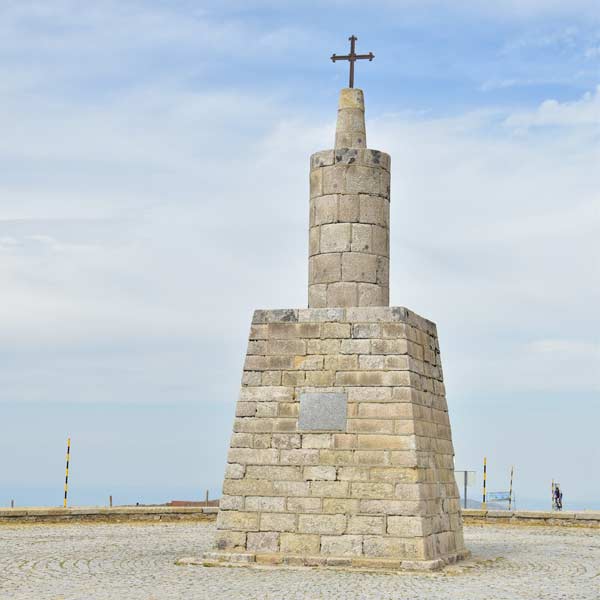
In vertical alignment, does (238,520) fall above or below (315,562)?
above

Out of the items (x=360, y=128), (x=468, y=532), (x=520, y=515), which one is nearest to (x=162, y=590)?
(x=360, y=128)

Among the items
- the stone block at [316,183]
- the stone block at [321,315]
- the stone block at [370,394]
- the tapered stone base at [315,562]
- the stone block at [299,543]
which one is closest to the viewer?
the tapered stone base at [315,562]

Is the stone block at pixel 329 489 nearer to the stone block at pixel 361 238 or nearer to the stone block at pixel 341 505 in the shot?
the stone block at pixel 341 505

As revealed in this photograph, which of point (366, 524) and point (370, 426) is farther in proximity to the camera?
point (370, 426)

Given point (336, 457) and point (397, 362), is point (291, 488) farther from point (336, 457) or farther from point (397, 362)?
point (397, 362)

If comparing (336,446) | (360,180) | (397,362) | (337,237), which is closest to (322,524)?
(336,446)

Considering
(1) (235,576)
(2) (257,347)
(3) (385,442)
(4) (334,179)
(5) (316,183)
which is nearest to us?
(1) (235,576)

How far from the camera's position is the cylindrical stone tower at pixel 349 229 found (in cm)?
1464

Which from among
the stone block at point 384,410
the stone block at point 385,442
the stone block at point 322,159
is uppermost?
the stone block at point 322,159

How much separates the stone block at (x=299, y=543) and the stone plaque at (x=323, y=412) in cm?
142

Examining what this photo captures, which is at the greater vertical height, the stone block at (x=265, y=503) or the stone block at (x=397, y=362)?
the stone block at (x=397, y=362)

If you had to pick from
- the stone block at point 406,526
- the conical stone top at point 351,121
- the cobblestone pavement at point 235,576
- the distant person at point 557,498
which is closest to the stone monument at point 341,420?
the stone block at point 406,526

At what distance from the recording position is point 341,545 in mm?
13602

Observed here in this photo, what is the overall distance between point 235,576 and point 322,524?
149 centimetres
